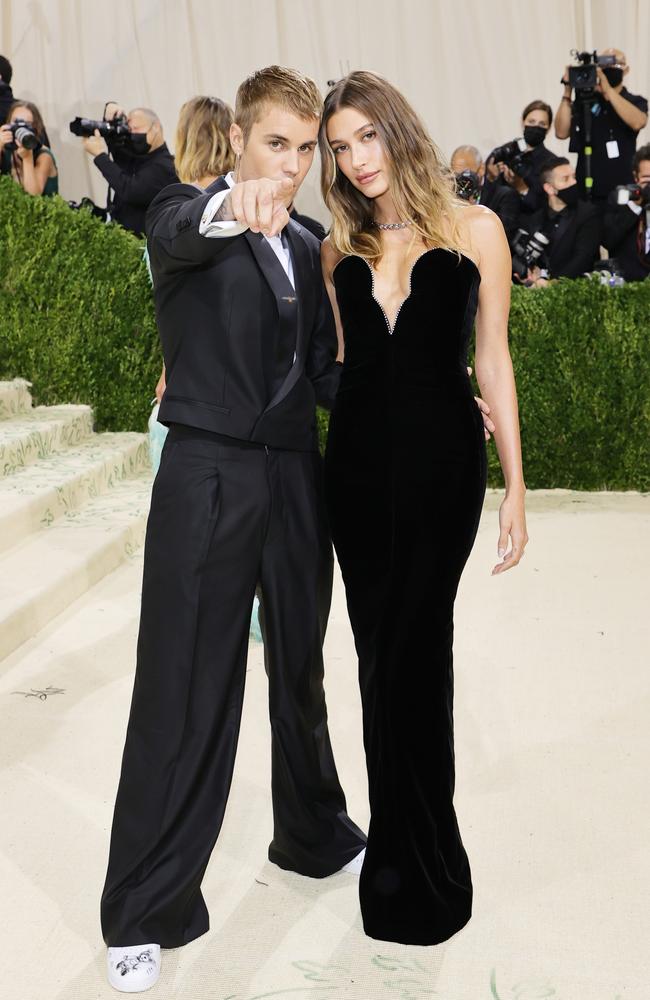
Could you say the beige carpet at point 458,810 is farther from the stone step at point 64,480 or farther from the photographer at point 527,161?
the photographer at point 527,161

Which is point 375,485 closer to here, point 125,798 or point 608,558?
point 125,798

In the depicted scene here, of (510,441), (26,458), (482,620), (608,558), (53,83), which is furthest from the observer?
(53,83)

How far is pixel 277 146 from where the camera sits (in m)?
2.36

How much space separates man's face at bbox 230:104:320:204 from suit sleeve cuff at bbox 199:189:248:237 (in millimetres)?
191

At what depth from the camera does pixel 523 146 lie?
344 inches

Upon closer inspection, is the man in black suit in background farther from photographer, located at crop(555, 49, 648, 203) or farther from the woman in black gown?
photographer, located at crop(555, 49, 648, 203)

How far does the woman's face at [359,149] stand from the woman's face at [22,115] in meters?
6.73

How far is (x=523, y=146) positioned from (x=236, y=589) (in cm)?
709

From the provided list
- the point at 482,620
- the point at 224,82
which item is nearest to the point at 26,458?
the point at 482,620

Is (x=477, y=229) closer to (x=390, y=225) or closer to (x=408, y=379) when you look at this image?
(x=390, y=225)

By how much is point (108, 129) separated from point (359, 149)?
6.47m

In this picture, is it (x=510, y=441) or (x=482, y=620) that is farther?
(x=482, y=620)

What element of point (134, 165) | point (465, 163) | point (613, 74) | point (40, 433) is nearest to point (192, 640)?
point (40, 433)

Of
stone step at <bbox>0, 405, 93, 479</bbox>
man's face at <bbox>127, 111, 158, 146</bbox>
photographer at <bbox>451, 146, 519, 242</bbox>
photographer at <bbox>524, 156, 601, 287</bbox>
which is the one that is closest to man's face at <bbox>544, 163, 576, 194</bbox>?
photographer at <bbox>524, 156, 601, 287</bbox>
